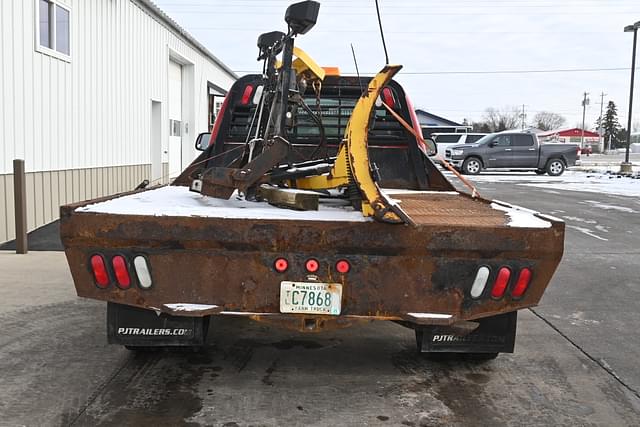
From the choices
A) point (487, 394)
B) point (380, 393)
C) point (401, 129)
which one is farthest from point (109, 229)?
point (401, 129)

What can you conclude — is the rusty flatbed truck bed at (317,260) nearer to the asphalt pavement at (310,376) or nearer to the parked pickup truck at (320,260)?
the parked pickup truck at (320,260)

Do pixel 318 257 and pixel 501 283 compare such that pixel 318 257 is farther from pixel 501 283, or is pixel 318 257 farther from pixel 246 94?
pixel 246 94

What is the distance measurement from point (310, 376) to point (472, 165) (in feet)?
81.6

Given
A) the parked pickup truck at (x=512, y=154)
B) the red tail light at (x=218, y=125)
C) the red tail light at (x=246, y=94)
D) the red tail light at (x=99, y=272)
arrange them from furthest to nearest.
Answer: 1. the parked pickup truck at (x=512, y=154)
2. the red tail light at (x=246, y=94)
3. the red tail light at (x=218, y=125)
4. the red tail light at (x=99, y=272)

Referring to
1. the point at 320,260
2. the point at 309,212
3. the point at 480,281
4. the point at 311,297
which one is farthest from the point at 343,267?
the point at 480,281

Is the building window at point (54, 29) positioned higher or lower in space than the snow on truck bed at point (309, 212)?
higher

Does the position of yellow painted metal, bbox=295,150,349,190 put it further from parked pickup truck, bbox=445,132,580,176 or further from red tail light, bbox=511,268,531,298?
parked pickup truck, bbox=445,132,580,176

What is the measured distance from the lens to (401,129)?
5.75m

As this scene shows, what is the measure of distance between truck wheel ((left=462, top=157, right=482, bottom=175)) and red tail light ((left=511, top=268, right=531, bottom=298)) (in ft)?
82.0

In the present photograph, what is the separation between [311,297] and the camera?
3.46 metres

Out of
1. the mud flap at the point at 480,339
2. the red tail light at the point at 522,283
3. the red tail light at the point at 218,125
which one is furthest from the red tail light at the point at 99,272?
the red tail light at the point at 218,125

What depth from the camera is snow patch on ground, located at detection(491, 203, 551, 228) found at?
11.3 feet

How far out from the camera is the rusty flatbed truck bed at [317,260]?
3357 millimetres

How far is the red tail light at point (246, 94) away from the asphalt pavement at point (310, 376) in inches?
74.2
